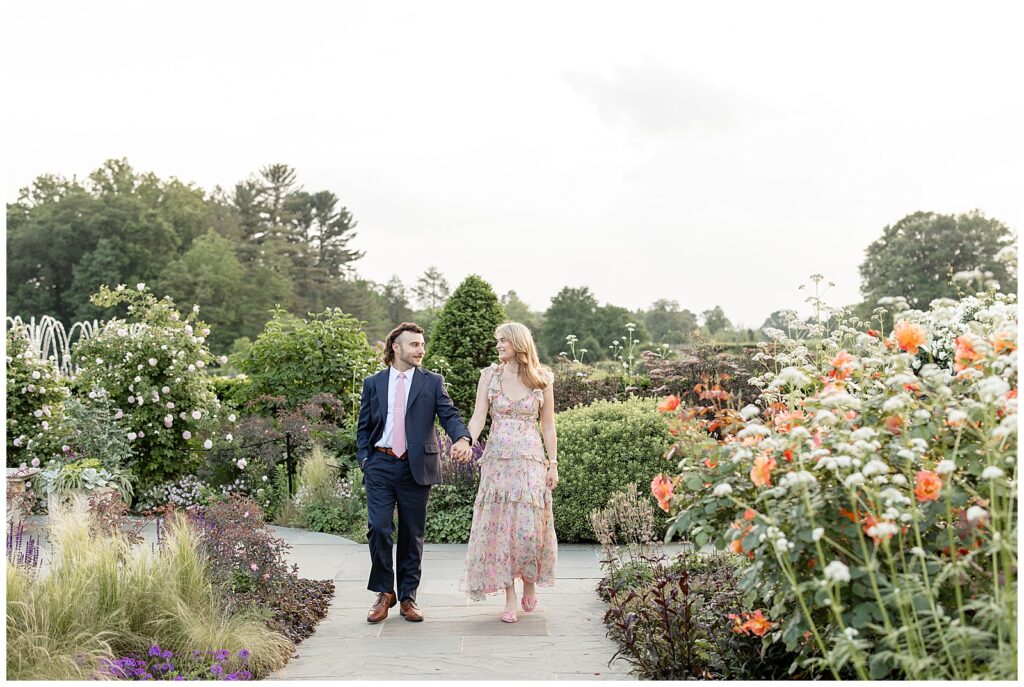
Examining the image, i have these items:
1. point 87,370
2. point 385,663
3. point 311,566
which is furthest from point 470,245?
point 385,663

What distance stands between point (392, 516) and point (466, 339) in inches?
199

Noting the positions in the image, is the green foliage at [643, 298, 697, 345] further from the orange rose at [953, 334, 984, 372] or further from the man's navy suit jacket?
the orange rose at [953, 334, 984, 372]

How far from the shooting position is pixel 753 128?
86.6 ft

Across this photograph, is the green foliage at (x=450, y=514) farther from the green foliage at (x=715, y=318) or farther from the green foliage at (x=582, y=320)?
the green foliage at (x=715, y=318)

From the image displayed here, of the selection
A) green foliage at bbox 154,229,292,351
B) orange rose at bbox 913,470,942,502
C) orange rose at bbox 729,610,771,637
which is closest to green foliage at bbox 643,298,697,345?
green foliage at bbox 154,229,292,351

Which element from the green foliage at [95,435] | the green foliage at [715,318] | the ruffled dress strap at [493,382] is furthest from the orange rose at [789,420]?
the green foliage at [715,318]

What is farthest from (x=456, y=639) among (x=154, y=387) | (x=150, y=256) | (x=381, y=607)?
(x=150, y=256)

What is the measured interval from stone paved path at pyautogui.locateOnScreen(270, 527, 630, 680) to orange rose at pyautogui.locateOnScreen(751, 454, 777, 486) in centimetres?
159

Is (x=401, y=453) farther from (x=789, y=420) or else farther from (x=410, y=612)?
(x=789, y=420)

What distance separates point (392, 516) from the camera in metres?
5.18

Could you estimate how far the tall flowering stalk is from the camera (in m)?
2.74

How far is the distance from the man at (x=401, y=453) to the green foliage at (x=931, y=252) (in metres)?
34.7

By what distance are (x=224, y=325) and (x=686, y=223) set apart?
1838cm

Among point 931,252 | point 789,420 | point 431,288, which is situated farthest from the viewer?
point 431,288
